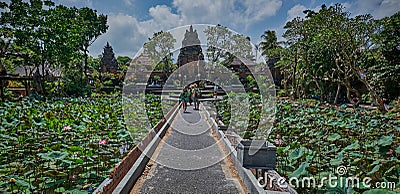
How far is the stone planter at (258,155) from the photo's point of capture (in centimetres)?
364

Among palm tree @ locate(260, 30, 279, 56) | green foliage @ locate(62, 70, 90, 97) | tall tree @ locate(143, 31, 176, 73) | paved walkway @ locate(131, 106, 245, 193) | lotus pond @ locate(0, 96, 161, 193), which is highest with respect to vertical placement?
palm tree @ locate(260, 30, 279, 56)

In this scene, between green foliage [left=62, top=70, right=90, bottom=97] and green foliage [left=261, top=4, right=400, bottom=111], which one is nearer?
green foliage [left=261, top=4, right=400, bottom=111]

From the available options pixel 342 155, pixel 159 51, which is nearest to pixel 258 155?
pixel 342 155

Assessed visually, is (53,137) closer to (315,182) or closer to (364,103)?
(315,182)

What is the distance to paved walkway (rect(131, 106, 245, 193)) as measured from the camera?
3.72 metres

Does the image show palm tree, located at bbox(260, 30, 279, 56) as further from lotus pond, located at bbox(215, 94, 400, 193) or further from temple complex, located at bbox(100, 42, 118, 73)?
lotus pond, located at bbox(215, 94, 400, 193)

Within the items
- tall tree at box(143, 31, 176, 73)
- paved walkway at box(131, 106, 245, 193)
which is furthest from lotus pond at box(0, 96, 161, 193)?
tall tree at box(143, 31, 176, 73)

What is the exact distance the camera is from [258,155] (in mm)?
3707

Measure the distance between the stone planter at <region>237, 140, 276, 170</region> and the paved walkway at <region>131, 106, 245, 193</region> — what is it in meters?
0.34

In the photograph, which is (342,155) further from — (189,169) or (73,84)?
(73,84)

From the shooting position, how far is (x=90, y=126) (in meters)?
5.97

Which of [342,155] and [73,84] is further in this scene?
[73,84]

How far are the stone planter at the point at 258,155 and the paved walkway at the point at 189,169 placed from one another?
0.34 m

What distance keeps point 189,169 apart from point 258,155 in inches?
50.3
